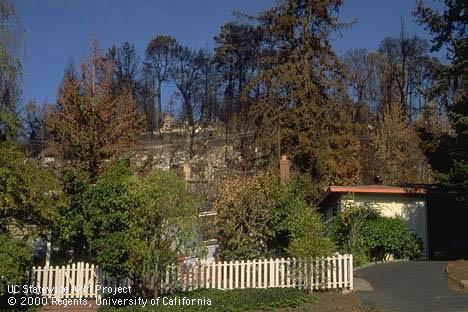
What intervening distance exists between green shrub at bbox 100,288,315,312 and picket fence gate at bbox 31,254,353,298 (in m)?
0.59

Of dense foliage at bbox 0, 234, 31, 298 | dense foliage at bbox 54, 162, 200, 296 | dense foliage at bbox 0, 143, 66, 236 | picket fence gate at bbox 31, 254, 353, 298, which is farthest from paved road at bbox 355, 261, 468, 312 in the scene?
dense foliage at bbox 0, 143, 66, 236

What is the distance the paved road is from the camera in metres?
13.1

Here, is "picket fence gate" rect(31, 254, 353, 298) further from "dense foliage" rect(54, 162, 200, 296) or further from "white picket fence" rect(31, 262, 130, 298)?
"dense foliage" rect(54, 162, 200, 296)

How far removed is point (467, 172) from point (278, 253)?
6873 millimetres

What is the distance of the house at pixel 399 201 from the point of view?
22827mm

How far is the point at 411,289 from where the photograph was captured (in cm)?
1523

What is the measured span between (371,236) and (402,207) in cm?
258

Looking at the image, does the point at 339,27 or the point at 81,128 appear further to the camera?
the point at 339,27

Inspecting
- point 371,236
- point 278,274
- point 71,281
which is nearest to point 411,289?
point 278,274

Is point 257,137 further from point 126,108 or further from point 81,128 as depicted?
point 81,128

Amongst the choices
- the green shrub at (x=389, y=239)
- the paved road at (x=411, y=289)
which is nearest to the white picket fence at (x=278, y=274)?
the paved road at (x=411, y=289)

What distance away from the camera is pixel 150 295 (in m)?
14.0

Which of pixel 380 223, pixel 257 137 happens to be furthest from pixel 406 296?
pixel 257 137

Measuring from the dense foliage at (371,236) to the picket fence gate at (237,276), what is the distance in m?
6.25
